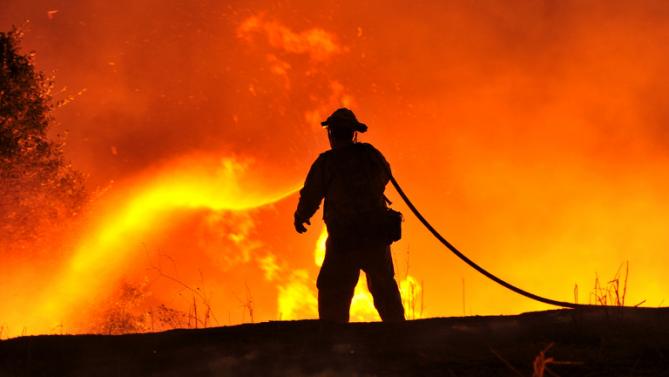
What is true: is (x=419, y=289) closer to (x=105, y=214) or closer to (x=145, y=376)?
(x=145, y=376)

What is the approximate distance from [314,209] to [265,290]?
7804cm

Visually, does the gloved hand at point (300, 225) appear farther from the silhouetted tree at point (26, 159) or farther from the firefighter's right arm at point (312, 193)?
the silhouetted tree at point (26, 159)

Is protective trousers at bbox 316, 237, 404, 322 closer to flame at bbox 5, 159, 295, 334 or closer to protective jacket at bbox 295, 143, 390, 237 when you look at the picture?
protective jacket at bbox 295, 143, 390, 237

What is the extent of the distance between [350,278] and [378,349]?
143 inches

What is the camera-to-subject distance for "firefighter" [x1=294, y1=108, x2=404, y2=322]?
7.89m

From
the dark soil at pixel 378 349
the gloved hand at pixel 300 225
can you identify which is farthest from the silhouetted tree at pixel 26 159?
the dark soil at pixel 378 349

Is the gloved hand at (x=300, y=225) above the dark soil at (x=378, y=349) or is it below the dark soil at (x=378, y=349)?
above

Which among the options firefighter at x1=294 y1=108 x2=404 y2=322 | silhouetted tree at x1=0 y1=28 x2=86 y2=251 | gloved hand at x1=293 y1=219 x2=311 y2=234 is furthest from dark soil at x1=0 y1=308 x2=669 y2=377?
silhouetted tree at x1=0 y1=28 x2=86 y2=251

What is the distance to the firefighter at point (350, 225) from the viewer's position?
7887 mm

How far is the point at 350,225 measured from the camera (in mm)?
7871

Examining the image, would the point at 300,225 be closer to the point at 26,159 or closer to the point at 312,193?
the point at 312,193

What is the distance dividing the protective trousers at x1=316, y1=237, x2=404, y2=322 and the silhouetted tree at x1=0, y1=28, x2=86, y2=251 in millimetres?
19869

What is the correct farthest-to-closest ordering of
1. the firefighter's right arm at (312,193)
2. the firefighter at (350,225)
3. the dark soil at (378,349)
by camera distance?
the firefighter's right arm at (312,193)
the firefighter at (350,225)
the dark soil at (378,349)

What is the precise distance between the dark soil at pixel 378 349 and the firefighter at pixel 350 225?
2909 mm
